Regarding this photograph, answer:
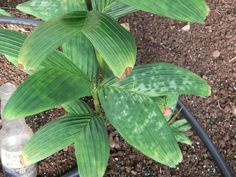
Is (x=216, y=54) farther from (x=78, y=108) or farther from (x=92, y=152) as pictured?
(x=92, y=152)

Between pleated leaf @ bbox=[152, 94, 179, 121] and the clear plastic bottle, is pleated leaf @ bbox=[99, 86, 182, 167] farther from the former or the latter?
the clear plastic bottle

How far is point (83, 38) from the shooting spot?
Answer: 1.12m

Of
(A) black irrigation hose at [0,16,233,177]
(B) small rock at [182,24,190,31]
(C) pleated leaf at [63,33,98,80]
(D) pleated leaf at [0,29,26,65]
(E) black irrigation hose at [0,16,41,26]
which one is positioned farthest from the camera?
(B) small rock at [182,24,190,31]

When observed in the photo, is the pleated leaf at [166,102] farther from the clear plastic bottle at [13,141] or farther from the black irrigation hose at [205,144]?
the clear plastic bottle at [13,141]

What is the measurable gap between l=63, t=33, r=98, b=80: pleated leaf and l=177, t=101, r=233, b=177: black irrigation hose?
17.6 inches

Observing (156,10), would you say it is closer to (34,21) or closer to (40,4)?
(40,4)

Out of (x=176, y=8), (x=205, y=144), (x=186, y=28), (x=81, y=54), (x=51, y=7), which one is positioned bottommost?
(x=205, y=144)

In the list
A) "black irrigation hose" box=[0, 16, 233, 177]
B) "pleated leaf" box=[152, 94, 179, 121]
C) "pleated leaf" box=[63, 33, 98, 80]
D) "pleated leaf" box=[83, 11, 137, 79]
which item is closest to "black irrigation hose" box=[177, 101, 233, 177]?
"black irrigation hose" box=[0, 16, 233, 177]

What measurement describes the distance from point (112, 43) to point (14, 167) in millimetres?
693

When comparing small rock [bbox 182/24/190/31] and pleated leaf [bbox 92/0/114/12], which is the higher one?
pleated leaf [bbox 92/0/114/12]

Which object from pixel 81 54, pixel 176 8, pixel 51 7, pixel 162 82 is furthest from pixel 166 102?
pixel 176 8

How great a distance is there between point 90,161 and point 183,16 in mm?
432

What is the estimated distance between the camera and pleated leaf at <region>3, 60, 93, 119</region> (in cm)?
88

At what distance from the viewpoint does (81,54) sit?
1.13 metres
